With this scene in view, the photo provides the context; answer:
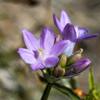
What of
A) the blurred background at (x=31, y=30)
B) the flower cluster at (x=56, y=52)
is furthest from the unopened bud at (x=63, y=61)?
the blurred background at (x=31, y=30)

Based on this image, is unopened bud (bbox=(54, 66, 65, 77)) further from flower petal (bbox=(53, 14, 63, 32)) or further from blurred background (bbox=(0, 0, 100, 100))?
blurred background (bbox=(0, 0, 100, 100))

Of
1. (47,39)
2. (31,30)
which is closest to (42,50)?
(47,39)

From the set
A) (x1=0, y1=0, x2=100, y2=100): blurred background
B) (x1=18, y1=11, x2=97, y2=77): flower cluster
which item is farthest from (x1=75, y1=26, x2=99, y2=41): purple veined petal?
(x1=0, y1=0, x2=100, y2=100): blurred background

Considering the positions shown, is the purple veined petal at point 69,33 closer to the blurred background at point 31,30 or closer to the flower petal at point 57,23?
the flower petal at point 57,23

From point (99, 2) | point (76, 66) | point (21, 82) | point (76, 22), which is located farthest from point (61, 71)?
point (99, 2)

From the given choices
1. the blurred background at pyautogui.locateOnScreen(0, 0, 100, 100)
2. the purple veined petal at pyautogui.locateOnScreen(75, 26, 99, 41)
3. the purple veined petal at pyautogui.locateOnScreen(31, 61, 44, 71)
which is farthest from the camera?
the blurred background at pyautogui.locateOnScreen(0, 0, 100, 100)

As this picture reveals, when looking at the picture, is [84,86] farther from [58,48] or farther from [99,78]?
[58,48]

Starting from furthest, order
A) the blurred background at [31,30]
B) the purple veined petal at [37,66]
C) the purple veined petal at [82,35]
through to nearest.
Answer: the blurred background at [31,30] → the purple veined petal at [82,35] → the purple veined petal at [37,66]

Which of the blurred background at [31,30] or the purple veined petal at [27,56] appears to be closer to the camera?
the purple veined petal at [27,56]
